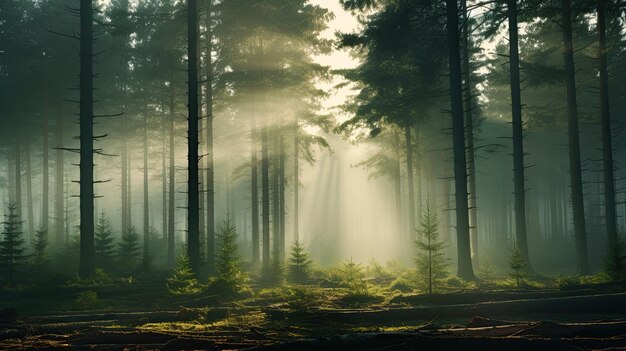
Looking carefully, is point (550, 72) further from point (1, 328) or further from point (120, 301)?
point (1, 328)

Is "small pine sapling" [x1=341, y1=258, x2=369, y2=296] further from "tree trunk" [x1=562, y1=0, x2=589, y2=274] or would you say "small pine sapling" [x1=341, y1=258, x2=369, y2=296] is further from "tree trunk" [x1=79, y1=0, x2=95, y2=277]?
"tree trunk" [x1=562, y1=0, x2=589, y2=274]

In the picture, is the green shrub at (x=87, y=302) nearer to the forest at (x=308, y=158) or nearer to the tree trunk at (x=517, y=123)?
the forest at (x=308, y=158)

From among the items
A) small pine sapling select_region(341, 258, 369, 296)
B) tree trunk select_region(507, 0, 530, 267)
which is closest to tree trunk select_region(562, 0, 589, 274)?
tree trunk select_region(507, 0, 530, 267)

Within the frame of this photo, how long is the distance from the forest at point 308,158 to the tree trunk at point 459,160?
68 mm

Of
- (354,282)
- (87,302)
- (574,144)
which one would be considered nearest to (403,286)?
(354,282)

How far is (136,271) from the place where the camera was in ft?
63.5

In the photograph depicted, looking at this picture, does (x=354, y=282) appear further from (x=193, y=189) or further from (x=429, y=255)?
(x=193, y=189)

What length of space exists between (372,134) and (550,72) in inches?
323

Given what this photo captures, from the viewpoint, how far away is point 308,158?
2844 cm

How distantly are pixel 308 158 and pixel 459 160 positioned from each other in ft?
42.7

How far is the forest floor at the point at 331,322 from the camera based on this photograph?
21.5 ft

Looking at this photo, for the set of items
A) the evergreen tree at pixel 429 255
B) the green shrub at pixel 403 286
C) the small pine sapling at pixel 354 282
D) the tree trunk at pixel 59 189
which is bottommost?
the green shrub at pixel 403 286

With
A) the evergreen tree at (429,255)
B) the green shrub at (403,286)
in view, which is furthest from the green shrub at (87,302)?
the evergreen tree at (429,255)

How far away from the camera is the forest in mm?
8977
